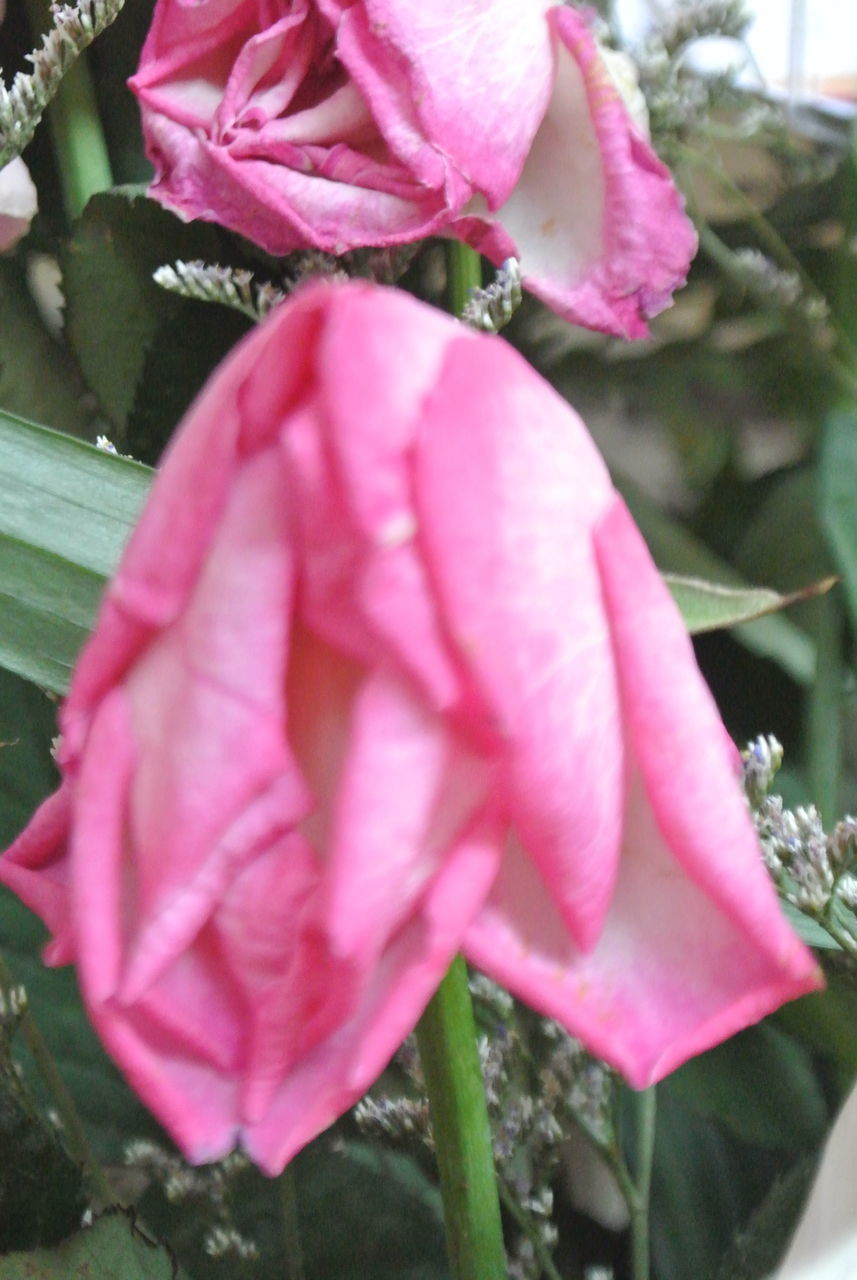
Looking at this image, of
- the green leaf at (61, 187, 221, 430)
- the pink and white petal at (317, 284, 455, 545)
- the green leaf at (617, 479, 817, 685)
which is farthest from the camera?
the green leaf at (617, 479, 817, 685)

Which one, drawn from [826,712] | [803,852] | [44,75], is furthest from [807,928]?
[44,75]

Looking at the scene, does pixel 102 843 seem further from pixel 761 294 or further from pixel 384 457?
pixel 761 294

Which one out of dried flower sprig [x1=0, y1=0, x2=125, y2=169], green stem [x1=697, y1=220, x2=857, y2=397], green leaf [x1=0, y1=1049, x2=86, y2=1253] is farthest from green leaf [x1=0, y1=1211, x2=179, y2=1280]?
green stem [x1=697, y1=220, x2=857, y2=397]

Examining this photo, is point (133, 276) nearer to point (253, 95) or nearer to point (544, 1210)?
point (253, 95)

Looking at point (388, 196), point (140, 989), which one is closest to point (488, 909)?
point (140, 989)

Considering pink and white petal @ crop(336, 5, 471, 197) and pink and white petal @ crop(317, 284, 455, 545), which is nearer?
pink and white petal @ crop(317, 284, 455, 545)

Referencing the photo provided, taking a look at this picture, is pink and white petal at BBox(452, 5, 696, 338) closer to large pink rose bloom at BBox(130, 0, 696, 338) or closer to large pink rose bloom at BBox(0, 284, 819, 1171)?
large pink rose bloom at BBox(130, 0, 696, 338)
